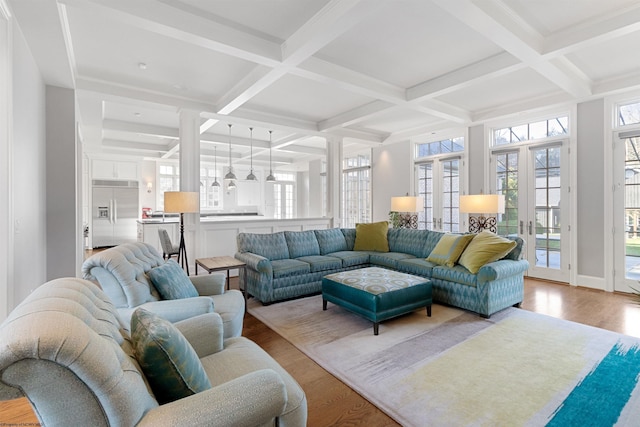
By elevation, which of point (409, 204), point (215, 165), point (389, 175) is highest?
point (215, 165)

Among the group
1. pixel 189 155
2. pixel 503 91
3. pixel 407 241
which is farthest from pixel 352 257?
pixel 503 91

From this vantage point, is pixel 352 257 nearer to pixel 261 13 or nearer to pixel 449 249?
pixel 449 249

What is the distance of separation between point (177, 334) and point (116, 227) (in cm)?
889

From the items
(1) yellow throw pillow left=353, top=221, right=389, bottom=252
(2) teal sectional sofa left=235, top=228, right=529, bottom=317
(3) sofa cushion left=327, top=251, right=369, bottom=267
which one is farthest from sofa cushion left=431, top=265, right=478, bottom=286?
(1) yellow throw pillow left=353, top=221, right=389, bottom=252

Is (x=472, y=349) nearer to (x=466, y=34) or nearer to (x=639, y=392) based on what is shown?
(x=639, y=392)

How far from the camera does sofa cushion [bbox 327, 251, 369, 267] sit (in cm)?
462

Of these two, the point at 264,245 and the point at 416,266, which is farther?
the point at 264,245

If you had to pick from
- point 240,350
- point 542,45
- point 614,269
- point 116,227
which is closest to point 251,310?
point 240,350

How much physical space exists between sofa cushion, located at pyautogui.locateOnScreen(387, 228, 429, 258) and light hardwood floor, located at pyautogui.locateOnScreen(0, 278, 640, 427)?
1.47 metres

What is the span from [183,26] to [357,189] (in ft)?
20.5

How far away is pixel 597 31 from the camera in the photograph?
2881mm

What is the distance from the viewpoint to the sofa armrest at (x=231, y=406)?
0.99m

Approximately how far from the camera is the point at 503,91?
4688 millimetres

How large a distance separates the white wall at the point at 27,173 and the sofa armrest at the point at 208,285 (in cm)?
125
